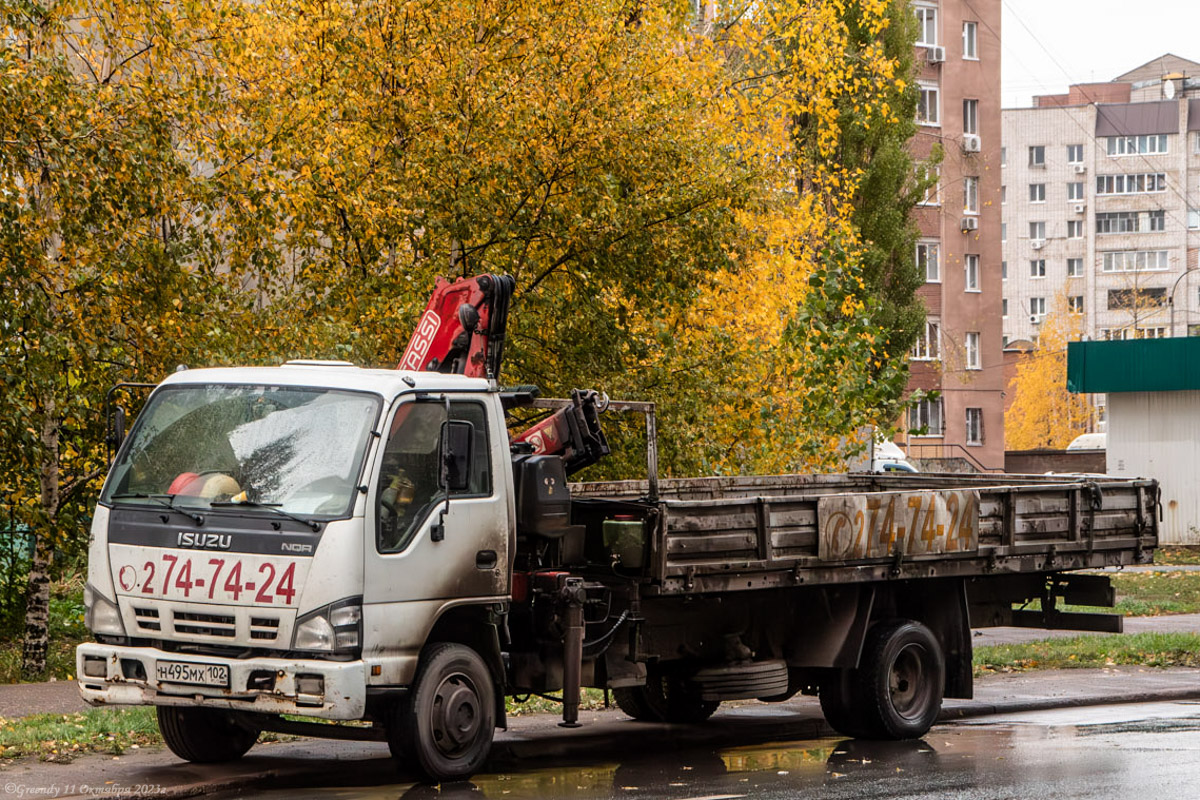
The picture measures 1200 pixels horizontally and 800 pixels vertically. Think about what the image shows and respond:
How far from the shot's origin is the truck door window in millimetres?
9641

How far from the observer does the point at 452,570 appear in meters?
9.93

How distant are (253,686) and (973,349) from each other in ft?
200

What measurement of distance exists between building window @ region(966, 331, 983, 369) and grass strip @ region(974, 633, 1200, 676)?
161 feet

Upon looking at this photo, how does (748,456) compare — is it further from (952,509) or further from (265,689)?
(265,689)

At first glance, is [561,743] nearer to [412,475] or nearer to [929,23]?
[412,475]

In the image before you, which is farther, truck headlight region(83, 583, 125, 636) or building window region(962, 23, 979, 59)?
building window region(962, 23, 979, 59)

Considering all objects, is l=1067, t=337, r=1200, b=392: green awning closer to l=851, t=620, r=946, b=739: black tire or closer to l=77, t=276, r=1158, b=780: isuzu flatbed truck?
l=77, t=276, r=1158, b=780: isuzu flatbed truck

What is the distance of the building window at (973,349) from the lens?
2645 inches

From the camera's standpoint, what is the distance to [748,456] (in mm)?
21609

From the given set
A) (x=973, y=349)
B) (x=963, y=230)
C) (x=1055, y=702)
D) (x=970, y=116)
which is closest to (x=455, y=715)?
(x=1055, y=702)

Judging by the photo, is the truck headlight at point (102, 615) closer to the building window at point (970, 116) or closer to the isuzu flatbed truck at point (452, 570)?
the isuzu flatbed truck at point (452, 570)

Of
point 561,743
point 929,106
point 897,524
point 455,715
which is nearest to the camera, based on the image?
point 455,715

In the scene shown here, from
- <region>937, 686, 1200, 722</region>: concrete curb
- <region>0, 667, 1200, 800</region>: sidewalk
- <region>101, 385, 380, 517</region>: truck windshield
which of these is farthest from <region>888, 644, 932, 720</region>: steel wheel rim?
<region>101, 385, 380, 517</region>: truck windshield

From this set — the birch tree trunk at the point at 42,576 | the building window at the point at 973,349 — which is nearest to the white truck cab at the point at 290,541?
the birch tree trunk at the point at 42,576
